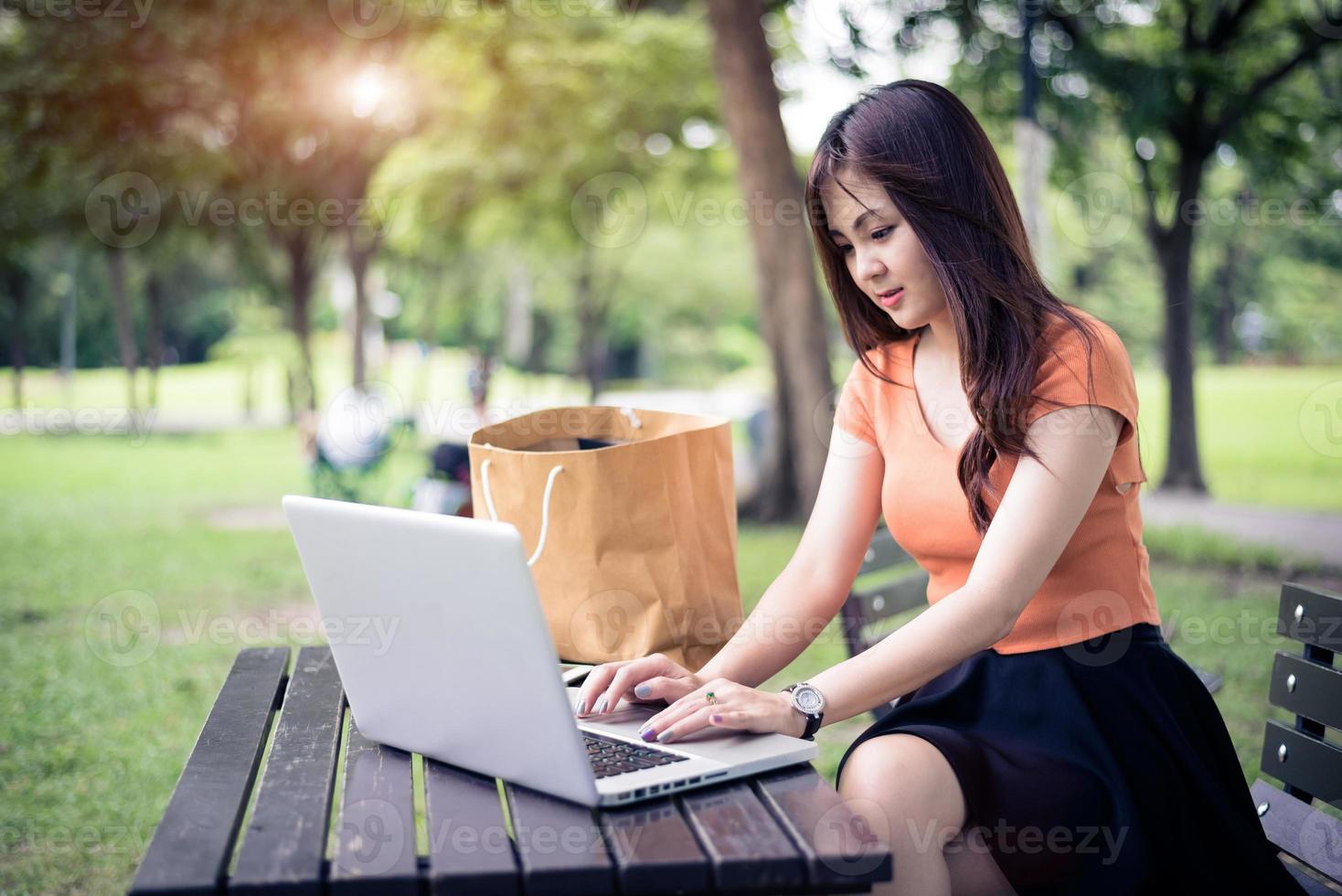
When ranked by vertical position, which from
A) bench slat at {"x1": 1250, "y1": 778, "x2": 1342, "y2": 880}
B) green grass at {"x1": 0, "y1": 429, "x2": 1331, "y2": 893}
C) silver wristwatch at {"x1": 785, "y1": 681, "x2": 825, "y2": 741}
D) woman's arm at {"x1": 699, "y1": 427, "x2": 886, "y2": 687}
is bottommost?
green grass at {"x1": 0, "y1": 429, "x2": 1331, "y2": 893}

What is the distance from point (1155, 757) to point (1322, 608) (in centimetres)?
52

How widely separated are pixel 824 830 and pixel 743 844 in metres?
0.10

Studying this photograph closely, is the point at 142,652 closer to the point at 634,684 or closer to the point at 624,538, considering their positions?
the point at 624,538

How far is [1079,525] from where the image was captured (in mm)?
2109

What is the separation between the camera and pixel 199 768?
5.80 feet

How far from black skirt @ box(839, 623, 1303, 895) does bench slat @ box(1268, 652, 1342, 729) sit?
0.98 feet

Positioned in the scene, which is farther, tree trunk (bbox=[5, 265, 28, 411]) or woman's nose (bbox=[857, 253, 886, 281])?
tree trunk (bbox=[5, 265, 28, 411])

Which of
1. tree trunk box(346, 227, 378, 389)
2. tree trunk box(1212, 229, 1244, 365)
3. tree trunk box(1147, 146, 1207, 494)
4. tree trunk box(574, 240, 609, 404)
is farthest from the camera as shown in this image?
tree trunk box(1212, 229, 1244, 365)

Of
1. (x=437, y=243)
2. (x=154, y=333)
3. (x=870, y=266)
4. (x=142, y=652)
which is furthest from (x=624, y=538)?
(x=154, y=333)

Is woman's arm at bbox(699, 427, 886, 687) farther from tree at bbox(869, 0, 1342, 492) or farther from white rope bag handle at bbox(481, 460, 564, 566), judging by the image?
tree at bbox(869, 0, 1342, 492)

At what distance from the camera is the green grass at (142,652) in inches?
167

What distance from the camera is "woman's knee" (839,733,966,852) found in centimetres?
173

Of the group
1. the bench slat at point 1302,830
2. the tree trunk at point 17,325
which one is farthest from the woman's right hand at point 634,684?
the tree trunk at point 17,325

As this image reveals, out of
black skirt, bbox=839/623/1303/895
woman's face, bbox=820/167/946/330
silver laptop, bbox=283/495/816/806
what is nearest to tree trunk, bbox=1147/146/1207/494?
woman's face, bbox=820/167/946/330
